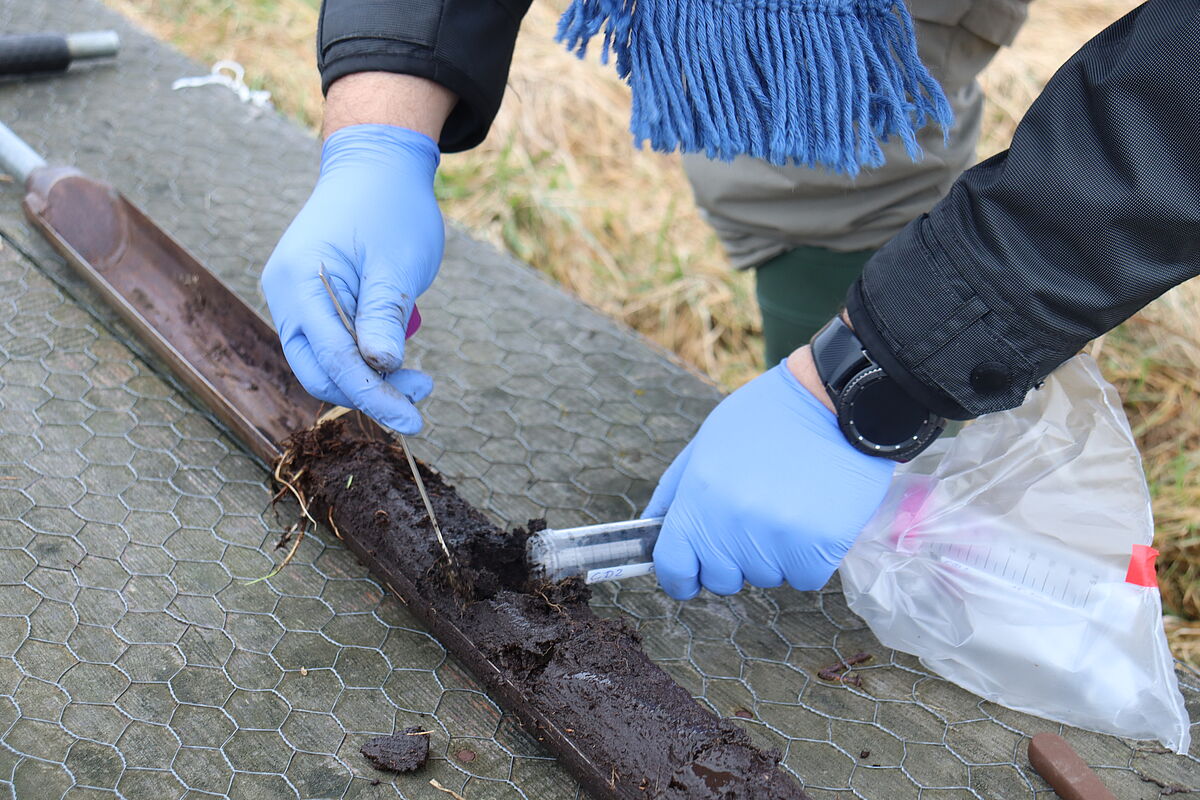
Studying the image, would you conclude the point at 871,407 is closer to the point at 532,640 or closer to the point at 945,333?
the point at 945,333

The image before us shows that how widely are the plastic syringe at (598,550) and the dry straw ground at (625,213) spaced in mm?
1045

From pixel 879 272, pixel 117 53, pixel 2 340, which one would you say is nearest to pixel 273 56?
pixel 117 53

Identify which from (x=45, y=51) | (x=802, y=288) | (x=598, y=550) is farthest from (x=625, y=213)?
(x=598, y=550)

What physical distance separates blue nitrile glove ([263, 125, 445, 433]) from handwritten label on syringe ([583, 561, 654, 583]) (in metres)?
0.29

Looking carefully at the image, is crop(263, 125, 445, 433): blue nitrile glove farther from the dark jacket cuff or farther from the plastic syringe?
the dark jacket cuff

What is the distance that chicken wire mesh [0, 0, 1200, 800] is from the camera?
1.02m

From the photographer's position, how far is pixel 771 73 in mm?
1170

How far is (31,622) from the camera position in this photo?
110cm

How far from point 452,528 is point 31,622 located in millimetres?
490

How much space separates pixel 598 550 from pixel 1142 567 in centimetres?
66

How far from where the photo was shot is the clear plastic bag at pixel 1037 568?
3.72 ft

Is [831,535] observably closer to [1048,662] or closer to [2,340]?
[1048,662]

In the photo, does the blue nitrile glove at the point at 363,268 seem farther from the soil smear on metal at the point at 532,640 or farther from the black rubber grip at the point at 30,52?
the black rubber grip at the point at 30,52

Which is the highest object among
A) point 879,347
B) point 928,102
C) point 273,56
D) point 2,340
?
point 928,102
